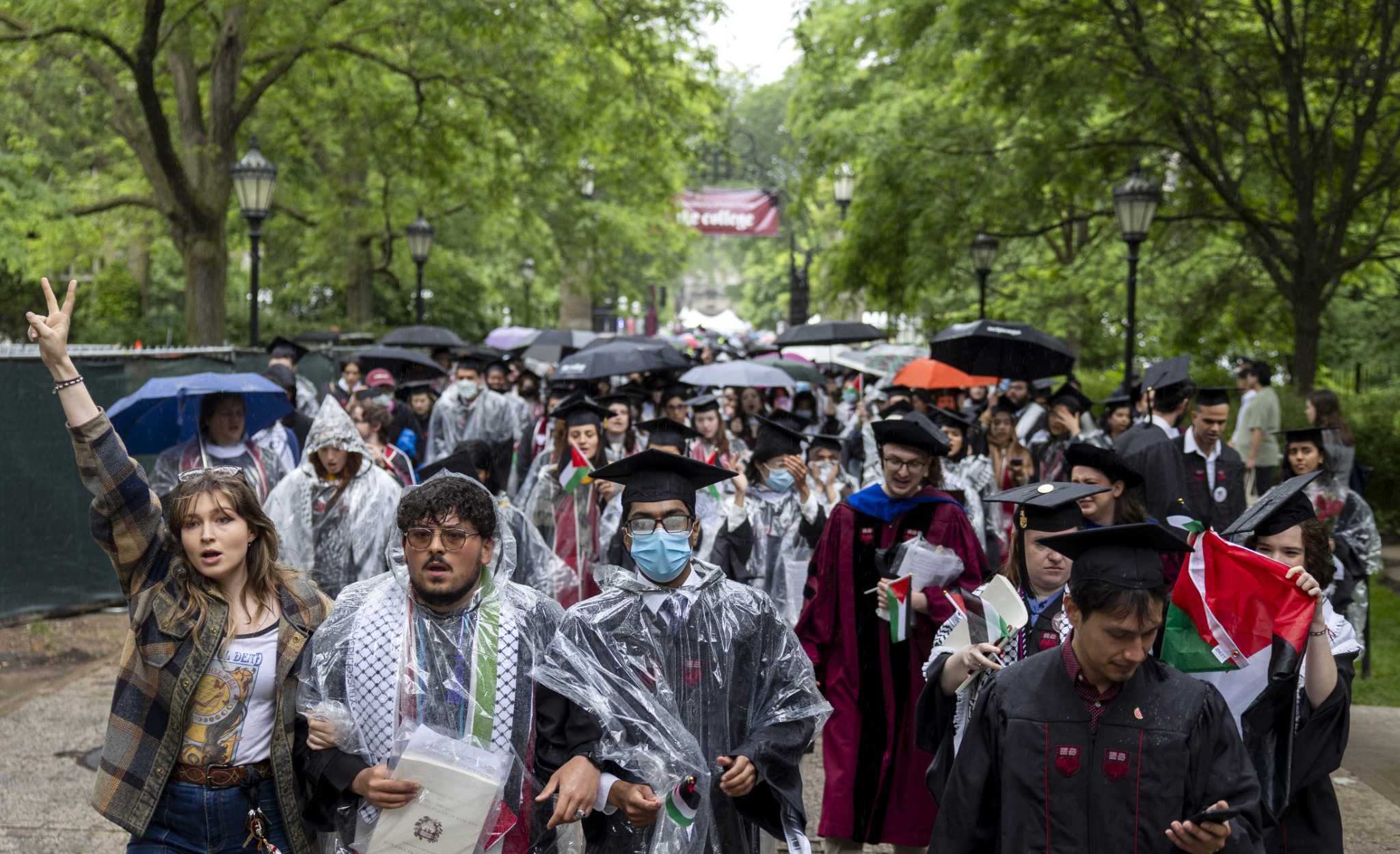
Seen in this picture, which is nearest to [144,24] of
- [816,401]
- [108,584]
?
[108,584]

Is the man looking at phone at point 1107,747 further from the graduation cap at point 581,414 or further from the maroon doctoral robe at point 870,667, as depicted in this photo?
the graduation cap at point 581,414

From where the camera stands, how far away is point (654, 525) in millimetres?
4641

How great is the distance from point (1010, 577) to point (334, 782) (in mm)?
2283

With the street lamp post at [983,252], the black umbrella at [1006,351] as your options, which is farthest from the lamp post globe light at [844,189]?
the black umbrella at [1006,351]

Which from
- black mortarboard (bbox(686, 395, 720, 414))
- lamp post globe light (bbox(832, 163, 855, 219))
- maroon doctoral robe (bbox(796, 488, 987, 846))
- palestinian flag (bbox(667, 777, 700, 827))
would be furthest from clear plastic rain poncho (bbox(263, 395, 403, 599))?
lamp post globe light (bbox(832, 163, 855, 219))

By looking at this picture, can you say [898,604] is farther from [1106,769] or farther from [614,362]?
[614,362]

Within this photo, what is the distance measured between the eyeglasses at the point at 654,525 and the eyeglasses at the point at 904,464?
1707 millimetres

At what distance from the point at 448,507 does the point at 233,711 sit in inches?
31.6

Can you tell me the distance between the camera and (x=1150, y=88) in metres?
15.8

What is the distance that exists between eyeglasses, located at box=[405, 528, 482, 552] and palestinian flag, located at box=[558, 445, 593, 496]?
4.31 metres

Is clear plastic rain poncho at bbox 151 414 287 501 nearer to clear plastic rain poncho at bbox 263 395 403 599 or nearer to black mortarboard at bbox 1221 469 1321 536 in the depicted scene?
clear plastic rain poncho at bbox 263 395 403 599

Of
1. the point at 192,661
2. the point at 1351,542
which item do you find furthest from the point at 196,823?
the point at 1351,542

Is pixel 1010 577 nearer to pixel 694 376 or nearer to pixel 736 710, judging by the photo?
pixel 736 710

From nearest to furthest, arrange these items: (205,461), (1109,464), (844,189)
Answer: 1. (1109,464)
2. (205,461)
3. (844,189)
